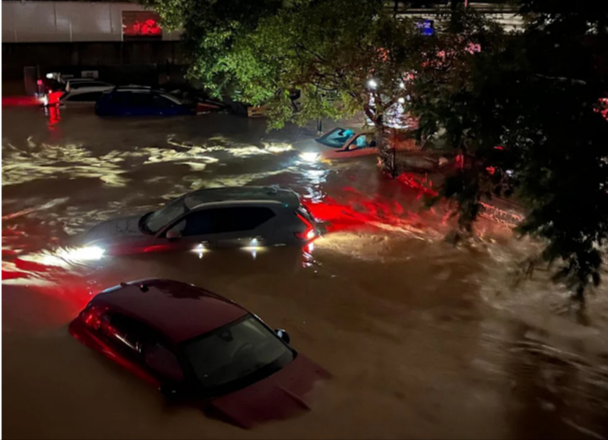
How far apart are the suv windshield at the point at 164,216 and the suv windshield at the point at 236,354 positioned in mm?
4433

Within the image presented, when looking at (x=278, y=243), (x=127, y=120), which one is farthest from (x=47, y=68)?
(x=278, y=243)

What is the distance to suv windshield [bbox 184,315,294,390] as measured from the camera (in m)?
6.66

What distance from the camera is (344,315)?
983 cm

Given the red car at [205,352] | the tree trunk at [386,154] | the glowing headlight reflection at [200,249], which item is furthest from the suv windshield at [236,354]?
the tree trunk at [386,154]

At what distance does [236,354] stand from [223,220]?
15.2ft

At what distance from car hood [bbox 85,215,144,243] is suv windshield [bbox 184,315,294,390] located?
4670 mm

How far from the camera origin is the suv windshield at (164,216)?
37.1 feet

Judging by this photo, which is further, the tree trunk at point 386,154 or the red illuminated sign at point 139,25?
the red illuminated sign at point 139,25

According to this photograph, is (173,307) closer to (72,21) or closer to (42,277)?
(42,277)

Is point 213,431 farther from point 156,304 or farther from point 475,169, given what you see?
point 475,169

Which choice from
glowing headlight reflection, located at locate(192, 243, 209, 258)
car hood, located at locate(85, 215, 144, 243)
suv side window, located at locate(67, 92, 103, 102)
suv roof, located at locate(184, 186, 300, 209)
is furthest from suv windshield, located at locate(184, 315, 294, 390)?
suv side window, located at locate(67, 92, 103, 102)

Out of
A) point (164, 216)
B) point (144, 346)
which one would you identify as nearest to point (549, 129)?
point (144, 346)

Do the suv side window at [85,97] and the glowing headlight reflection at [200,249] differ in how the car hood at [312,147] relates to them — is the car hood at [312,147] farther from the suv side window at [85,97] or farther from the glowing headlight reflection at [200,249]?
the suv side window at [85,97]

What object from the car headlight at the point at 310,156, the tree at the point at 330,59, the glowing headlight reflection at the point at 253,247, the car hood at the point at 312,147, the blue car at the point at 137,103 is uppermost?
the tree at the point at 330,59
